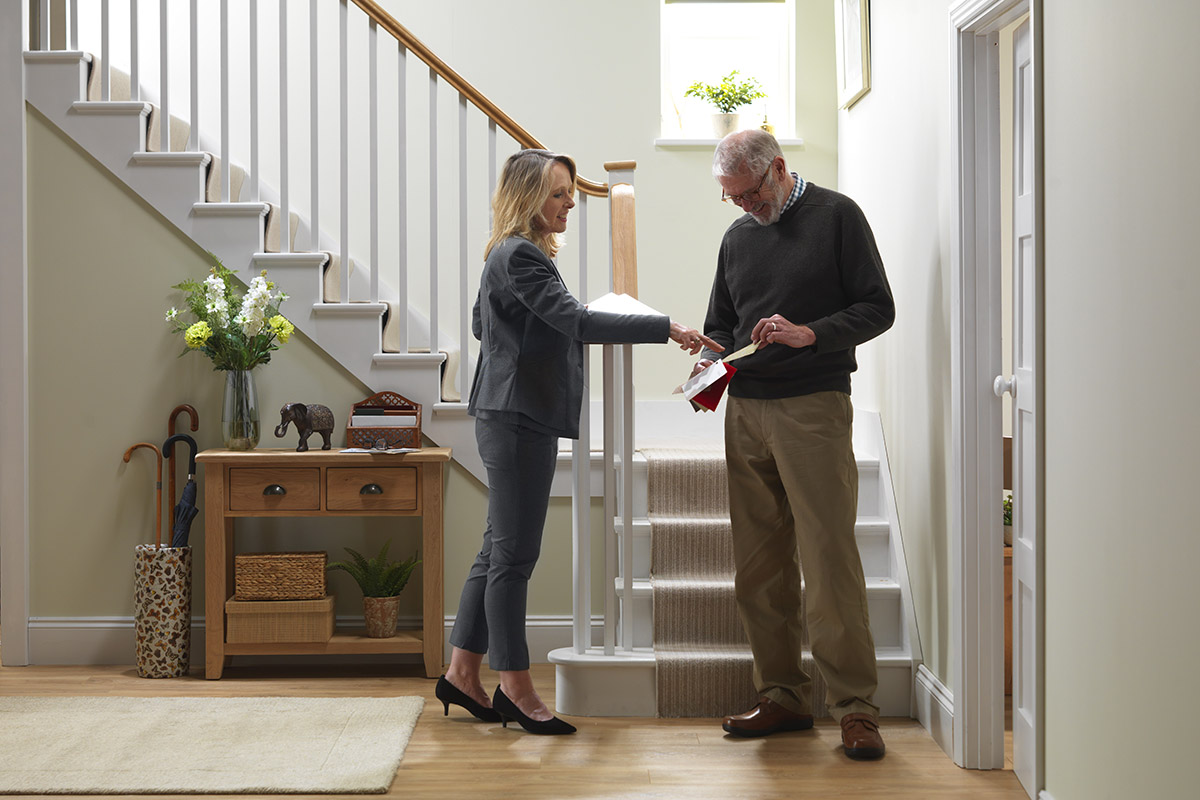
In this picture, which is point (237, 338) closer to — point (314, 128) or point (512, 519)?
point (314, 128)

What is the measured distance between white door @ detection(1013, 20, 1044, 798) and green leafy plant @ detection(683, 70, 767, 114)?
2.16m

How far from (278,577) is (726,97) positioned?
279 cm

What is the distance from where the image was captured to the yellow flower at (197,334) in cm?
347

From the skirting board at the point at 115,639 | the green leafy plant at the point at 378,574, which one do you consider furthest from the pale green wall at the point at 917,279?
the green leafy plant at the point at 378,574

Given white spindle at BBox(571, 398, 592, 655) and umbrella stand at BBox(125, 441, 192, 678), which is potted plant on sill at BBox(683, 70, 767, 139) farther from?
umbrella stand at BBox(125, 441, 192, 678)

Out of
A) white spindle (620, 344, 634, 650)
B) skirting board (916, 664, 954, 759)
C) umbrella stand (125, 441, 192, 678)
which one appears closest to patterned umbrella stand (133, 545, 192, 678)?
umbrella stand (125, 441, 192, 678)

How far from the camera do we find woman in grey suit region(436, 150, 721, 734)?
279cm

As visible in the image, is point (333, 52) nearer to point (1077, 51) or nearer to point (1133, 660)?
point (1077, 51)

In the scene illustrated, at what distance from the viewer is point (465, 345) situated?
3.81 metres

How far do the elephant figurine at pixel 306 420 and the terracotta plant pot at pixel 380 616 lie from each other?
535 millimetres

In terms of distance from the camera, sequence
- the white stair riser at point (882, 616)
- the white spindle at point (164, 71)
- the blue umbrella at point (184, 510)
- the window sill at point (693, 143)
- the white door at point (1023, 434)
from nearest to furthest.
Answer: the white door at point (1023, 434) < the white stair riser at point (882, 616) < the blue umbrella at point (184, 510) < the white spindle at point (164, 71) < the window sill at point (693, 143)

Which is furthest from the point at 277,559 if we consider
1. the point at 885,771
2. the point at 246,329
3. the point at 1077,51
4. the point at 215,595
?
the point at 1077,51

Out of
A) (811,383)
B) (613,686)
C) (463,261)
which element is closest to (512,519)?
(613,686)

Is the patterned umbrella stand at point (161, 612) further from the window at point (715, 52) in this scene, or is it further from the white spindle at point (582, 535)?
the window at point (715, 52)
